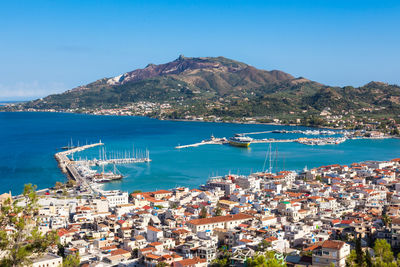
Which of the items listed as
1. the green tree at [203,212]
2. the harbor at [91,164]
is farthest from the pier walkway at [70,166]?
the green tree at [203,212]

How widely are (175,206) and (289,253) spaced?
6.44m

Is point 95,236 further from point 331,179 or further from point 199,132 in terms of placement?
point 199,132

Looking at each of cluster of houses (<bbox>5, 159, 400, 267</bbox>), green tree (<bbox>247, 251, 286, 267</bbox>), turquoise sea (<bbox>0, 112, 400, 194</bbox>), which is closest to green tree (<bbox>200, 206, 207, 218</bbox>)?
cluster of houses (<bbox>5, 159, 400, 267</bbox>)

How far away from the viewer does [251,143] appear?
140 ft

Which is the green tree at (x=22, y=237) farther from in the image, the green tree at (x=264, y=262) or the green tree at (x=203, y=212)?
the green tree at (x=203, y=212)

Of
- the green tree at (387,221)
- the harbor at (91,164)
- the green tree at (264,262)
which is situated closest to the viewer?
the green tree at (264,262)

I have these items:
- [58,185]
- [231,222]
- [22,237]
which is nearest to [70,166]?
[58,185]

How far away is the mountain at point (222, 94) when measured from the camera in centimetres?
7612

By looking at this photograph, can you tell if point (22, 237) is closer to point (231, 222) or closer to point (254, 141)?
point (231, 222)

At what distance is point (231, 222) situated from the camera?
13.3 m

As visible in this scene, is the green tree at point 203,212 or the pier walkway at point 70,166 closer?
the green tree at point 203,212

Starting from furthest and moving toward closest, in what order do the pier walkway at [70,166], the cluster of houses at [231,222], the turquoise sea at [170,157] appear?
the turquoise sea at [170,157]
the pier walkway at [70,166]
the cluster of houses at [231,222]

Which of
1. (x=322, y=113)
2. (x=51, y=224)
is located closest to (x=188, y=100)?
(x=322, y=113)

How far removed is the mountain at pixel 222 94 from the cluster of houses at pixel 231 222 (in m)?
54.7
